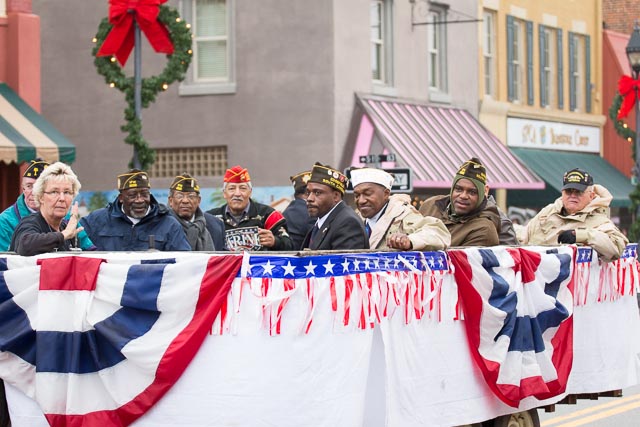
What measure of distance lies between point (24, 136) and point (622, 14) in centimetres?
2573

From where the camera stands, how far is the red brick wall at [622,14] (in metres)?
42.6

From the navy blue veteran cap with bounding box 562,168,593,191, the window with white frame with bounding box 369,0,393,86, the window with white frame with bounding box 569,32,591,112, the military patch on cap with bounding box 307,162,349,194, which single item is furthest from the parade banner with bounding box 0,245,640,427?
the window with white frame with bounding box 569,32,591,112

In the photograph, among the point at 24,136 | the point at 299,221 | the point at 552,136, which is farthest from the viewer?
the point at 552,136

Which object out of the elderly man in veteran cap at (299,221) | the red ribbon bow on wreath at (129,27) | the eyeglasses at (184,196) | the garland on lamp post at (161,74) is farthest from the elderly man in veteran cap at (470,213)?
the garland on lamp post at (161,74)

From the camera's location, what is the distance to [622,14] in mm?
42719

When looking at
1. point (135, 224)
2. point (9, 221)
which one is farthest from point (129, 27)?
point (135, 224)

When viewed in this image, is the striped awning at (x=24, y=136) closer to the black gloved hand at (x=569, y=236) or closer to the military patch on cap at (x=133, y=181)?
the military patch on cap at (x=133, y=181)

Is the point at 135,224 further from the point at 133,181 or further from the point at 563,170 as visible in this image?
the point at 563,170

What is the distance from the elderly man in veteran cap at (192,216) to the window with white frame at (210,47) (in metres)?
15.5

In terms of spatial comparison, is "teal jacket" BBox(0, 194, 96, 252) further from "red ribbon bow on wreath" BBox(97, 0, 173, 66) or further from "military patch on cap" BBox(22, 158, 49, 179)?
"red ribbon bow on wreath" BBox(97, 0, 173, 66)

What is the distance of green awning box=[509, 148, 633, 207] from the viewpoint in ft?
110

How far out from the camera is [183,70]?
76.8 feet

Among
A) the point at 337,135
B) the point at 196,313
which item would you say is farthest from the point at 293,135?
the point at 196,313

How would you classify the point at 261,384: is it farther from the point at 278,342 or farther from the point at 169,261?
the point at 169,261
